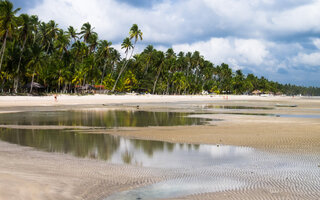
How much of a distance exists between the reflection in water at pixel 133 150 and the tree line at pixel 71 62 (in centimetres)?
4633

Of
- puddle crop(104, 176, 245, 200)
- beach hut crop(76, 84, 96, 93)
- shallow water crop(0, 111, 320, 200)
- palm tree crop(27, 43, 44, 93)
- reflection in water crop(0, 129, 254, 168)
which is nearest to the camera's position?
puddle crop(104, 176, 245, 200)

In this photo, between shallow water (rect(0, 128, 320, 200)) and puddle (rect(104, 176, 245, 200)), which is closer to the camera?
puddle (rect(104, 176, 245, 200))

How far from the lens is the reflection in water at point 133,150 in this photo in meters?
10.0

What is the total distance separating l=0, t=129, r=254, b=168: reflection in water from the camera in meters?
10.0

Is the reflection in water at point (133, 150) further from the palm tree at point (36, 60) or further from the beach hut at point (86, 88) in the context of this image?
the beach hut at point (86, 88)

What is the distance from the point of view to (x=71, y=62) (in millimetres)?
82125

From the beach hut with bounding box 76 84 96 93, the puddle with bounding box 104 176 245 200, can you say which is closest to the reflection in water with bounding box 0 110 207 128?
the puddle with bounding box 104 176 245 200

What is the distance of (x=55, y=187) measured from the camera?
256 inches

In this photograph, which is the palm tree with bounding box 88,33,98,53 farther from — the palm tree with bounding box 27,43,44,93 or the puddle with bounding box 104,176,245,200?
the puddle with bounding box 104,176,245,200

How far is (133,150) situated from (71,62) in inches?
2951

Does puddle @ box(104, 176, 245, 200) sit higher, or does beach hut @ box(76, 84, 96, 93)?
beach hut @ box(76, 84, 96, 93)

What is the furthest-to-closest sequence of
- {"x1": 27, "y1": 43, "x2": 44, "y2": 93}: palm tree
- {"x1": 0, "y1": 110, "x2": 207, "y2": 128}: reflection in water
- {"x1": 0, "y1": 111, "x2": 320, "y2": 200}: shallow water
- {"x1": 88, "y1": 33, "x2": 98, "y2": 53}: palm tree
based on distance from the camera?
{"x1": 88, "y1": 33, "x2": 98, "y2": 53}: palm tree < {"x1": 27, "y1": 43, "x2": 44, "y2": 93}: palm tree < {"x1": 0, "y1": 110, "x2": 207, "y2": 128}: reflection in water < {"x1": 0, "y1": 111, "x2": 320, "y2": 200}: shallow water

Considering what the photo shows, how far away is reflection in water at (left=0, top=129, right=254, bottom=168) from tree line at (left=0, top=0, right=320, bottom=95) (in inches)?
1824

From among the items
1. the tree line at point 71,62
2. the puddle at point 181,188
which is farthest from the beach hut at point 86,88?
the puddle at point 181,188
